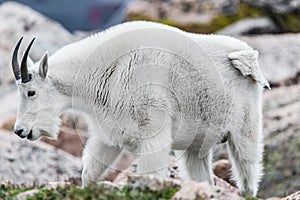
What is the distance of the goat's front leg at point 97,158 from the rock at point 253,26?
12.4 meters

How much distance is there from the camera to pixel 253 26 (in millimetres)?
23641

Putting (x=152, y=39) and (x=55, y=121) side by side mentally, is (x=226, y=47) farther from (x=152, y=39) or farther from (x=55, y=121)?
(x=55, y=121)

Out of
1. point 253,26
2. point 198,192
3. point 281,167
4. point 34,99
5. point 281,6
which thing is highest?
point 281,6

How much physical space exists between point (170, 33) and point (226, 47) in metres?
0.80

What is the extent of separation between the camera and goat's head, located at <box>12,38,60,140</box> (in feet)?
35.8

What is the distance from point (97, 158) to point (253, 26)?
12.9 meters

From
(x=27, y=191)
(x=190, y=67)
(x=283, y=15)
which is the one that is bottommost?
(x=27, y=191)

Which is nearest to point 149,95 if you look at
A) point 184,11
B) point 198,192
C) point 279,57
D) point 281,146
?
point 198,192

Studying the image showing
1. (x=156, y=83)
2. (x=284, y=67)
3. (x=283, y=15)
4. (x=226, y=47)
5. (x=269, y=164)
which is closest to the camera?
(x=156, y=83)

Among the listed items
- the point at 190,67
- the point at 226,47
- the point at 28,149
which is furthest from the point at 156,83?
the point at 28,149

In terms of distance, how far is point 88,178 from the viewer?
445 inches

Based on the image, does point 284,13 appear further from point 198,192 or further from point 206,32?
point 198,192

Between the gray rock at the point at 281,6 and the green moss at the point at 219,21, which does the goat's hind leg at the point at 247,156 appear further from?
the gray rock at the point at 281,6

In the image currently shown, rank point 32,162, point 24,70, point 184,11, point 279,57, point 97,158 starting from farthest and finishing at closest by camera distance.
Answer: point 184,11 → point 279,57 → point 32,162 → point 97,158 → point 24,70
